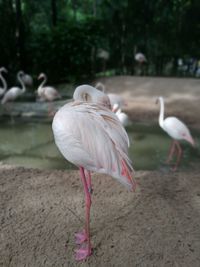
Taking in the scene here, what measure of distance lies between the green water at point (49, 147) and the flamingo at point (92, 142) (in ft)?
7.36

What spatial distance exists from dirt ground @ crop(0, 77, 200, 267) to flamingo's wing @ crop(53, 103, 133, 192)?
0.65 m

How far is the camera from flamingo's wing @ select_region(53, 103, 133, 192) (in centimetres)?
211

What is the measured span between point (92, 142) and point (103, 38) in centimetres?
1017

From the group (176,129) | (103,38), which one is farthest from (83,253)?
(103,38)

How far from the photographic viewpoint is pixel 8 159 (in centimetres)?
485

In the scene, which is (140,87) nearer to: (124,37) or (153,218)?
(124,37)

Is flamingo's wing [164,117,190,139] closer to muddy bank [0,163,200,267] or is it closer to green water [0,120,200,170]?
green water [0,120,200,170]

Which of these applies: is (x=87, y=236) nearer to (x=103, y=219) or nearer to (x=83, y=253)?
(x=83, y=253)

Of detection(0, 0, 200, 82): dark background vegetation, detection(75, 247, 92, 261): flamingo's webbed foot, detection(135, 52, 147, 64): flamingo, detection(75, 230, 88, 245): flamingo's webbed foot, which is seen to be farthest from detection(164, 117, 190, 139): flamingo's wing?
detection(135, 52, 147, 64): flamingo

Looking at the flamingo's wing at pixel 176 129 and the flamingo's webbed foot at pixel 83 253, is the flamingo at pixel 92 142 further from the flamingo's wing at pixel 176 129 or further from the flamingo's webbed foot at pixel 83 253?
the flamingo's wing at pixel 176 129

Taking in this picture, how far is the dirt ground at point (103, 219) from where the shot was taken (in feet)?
7.63

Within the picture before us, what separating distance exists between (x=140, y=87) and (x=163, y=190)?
690 cm

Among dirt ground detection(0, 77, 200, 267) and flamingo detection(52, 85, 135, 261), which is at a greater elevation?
flamingo detection(52, 85, 135, 261)

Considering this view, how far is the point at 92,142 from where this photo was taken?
2201 mm
